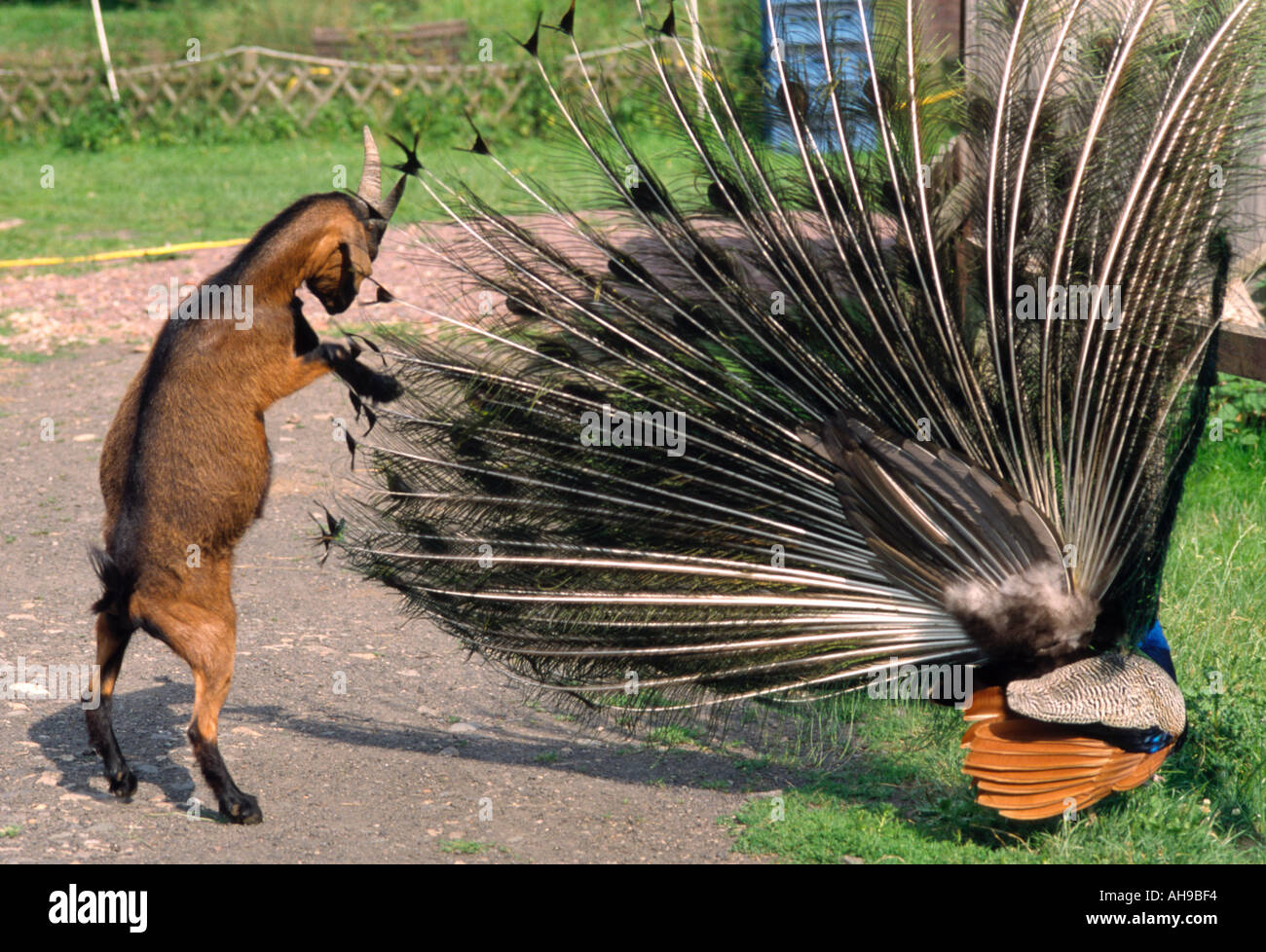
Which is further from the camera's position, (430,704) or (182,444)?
(430,704)

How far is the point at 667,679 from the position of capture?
425 centimetres

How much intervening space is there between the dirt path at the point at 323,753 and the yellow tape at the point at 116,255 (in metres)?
6.18

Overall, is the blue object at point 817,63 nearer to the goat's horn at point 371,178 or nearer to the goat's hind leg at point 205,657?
the goat's horn at point 371,178

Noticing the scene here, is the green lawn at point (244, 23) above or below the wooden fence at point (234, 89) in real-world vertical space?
above

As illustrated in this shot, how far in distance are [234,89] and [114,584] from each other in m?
16.4

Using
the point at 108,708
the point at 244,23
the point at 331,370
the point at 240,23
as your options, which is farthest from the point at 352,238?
the point at 240,23

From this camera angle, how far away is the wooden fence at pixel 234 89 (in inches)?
739

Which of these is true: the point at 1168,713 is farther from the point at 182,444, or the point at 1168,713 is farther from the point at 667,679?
the point at 182,444

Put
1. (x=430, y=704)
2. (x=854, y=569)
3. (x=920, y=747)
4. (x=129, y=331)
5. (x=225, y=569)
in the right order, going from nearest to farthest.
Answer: (x=854, y=569) < (x=225, y=569) < (x=920, y=747) < (x=430, y=704) < (x=129, y=331)

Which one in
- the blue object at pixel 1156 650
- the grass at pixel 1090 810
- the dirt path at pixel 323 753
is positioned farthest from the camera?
the dirt path at pixel 323 753

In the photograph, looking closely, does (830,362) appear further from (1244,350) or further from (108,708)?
(108,708)

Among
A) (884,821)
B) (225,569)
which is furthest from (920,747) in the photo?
(225,569)

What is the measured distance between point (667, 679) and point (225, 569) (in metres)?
1.48

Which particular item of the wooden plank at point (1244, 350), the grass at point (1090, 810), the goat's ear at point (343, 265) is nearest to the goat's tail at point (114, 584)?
the goat's ear at point (343, 265)
